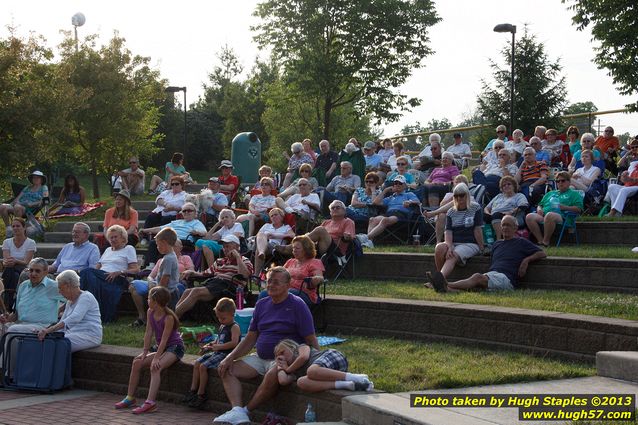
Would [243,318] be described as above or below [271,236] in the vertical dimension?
below

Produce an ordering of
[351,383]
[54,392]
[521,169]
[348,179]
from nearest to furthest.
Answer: [351,383] < [54,392] < [521,169] < [348,179]

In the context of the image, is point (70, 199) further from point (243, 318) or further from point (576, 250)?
point (576, 250)

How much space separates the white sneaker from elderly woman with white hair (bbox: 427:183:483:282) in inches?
172

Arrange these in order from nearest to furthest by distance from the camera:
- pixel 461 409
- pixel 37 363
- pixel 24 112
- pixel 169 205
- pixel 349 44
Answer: pixel 461 409, pixel 37 363, pixel 169 205, pixel 24 112, pixel 349 44

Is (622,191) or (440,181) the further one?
(440,181)

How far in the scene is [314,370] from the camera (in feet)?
26.3

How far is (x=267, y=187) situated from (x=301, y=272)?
497cm

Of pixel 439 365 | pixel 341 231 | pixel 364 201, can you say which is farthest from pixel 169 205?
pixel 439 365

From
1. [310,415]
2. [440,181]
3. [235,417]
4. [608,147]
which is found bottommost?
[235,417]

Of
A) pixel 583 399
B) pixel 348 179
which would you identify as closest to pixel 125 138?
pixel 348 179

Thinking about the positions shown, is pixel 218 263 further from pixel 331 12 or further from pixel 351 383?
pixel 331 12

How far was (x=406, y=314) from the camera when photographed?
10.6 metres

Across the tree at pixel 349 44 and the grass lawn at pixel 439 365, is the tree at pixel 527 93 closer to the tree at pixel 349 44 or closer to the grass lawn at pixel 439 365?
the tree at pixel 349 44

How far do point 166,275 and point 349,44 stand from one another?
20.7 m
